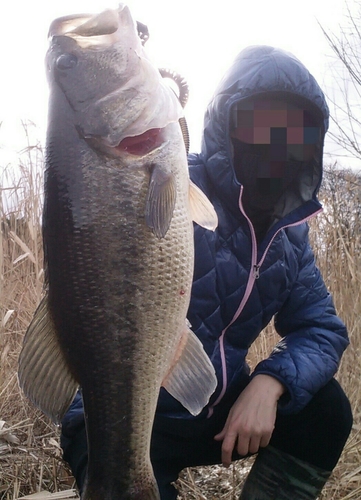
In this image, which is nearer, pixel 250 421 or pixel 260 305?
pixel 250 421

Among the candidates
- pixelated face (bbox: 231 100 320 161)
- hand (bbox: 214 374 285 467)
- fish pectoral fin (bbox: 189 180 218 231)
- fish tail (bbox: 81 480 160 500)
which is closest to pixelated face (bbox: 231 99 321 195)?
pixelated face (bbox: 231 100 320 161)

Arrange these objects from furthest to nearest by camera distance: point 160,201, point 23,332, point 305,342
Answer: point 23,332, point 305,342, point 160,201

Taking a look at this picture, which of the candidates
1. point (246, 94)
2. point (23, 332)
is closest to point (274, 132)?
point (246, 94)

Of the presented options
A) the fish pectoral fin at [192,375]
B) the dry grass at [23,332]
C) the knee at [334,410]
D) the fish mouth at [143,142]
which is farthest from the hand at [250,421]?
the fish mouth at [143,142]

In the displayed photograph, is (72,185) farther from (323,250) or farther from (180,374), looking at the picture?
(323,250)

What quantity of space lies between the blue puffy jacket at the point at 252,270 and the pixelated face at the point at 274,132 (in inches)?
1.7

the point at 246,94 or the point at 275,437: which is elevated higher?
the point at 246,94

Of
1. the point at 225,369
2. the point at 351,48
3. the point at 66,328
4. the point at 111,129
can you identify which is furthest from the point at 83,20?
the point at 351,48

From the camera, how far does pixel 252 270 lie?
6.31 feet

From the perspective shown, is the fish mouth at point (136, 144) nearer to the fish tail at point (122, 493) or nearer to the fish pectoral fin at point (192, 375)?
the fish pectoral fin at point (192, 375)

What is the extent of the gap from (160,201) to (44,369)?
527 mm

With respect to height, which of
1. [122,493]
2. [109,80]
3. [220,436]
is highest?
[109,80]

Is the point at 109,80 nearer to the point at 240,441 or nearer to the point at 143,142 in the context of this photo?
the point at 143,142

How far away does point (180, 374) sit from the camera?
1.45m
